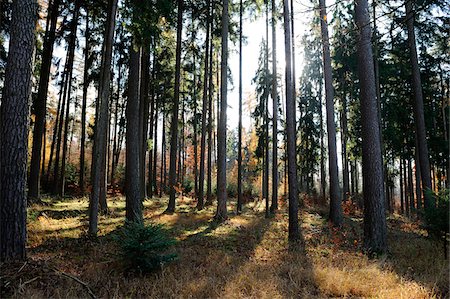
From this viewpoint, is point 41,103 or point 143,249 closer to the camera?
point 143,249

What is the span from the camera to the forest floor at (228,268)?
4598 millimetres

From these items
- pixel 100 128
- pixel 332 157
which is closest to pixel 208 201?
pixel 332 157

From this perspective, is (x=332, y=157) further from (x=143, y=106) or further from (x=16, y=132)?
(x=16, y=132)

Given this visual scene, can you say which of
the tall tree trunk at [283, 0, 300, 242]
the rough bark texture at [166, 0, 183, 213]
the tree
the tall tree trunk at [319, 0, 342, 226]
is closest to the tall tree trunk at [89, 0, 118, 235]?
the tree

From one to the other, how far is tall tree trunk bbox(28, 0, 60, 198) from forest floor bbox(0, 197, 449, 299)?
4261 mm

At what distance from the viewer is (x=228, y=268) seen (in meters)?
5.88

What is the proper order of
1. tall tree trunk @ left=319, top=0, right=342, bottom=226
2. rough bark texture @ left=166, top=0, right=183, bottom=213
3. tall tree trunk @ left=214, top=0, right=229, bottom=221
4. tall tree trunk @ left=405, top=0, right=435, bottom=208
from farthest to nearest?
rough bark texture @ left=166, top=0, right=183, bottom=213 → tall tree trunk @ left=214, top=0, right=229, bottom=221 → tall tree trunk @ left=319, top=0, right=342, bottom=226 → tall tree trunk @ left=405, top=0, right=435, bottom=208

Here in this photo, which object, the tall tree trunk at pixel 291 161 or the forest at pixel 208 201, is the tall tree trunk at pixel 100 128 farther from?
the tall tree trunk at pixel 291 161

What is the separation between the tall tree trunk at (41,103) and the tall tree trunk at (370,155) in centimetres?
1452

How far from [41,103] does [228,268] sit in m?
13.7

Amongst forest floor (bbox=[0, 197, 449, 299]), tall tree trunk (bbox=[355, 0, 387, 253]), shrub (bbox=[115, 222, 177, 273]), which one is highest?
tall tree trunk (bbox=[355, 0, 387, 253])

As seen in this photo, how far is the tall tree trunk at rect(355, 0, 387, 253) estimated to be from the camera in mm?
7711

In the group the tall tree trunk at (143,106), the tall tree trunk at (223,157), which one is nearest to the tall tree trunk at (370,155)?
the tall tree trunk at (223,157)

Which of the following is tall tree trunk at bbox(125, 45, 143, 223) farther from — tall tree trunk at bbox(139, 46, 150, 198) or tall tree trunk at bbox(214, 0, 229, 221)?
tall tree trunk at bbox(139, 46, 150, 198)
